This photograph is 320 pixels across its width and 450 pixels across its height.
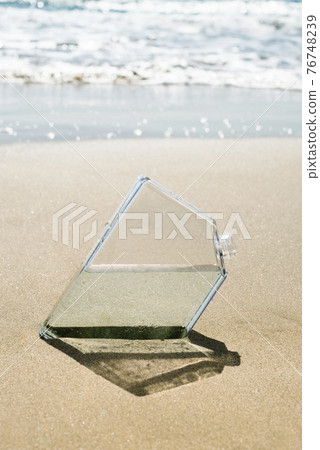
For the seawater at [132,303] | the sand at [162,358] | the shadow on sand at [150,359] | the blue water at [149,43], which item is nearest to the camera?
the sand at [162,358]

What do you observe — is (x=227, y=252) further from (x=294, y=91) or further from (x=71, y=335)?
(x=294, y=91)

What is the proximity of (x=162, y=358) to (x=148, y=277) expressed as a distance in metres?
0.22

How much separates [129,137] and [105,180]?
2.45 ft

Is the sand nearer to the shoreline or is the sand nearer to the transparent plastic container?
the transparent plastic container

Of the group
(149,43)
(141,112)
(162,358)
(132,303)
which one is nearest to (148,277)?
(132,303)

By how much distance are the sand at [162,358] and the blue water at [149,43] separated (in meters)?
2.75

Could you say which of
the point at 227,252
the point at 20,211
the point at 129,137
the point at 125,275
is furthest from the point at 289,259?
the point at 129,137

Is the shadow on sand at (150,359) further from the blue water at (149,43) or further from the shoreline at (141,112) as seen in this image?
the blue water at (149,43)

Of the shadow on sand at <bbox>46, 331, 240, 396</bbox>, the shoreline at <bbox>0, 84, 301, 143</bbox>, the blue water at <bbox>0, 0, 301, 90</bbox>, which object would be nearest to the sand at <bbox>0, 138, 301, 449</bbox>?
the shadow on sand at <bbox>46, 331, 240, 396</bbox>

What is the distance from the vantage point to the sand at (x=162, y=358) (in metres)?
1.27

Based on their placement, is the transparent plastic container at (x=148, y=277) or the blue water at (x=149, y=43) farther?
the blue water at (x=149, y=43)

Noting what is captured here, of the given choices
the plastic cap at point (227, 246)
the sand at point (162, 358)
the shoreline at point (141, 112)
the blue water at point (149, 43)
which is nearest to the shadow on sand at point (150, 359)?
the sand at point (162, 358)

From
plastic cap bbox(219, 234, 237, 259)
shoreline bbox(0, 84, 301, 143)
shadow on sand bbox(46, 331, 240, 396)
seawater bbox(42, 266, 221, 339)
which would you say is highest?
plastic cap bbox(219, 234, 237, 259)

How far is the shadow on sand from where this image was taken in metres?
1.42
